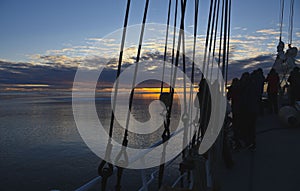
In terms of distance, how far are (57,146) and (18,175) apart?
6.18m

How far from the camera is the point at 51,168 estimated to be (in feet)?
44.4

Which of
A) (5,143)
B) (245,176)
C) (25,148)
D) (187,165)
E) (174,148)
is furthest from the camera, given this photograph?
(5,143)

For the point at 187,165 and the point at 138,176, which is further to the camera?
the point at 138,176

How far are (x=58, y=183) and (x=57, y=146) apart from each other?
7.74m

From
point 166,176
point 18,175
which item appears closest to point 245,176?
point 166,176

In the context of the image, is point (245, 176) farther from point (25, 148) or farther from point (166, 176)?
point (25, 148)

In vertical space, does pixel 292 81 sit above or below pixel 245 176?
above

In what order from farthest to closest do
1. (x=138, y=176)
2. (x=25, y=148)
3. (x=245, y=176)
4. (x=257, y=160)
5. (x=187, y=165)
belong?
(x=25, y=148) → (x=138, y=176) → (x=257, y=160) → (x=245, y=176) → (x=187, y=165)

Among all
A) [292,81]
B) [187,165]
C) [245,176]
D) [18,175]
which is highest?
[292,81]

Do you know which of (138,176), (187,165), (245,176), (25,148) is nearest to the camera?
(187,165)

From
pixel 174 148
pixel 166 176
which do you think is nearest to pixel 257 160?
pixel 166 176

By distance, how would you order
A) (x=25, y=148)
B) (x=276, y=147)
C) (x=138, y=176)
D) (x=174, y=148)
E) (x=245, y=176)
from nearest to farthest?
(x=245, y=176) → (x=276, y=147) → (x=138, y=176) → (x=174, y=148) → (x=25, y=148)

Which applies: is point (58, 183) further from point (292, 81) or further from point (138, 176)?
point (292, 81)

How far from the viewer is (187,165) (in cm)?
229
